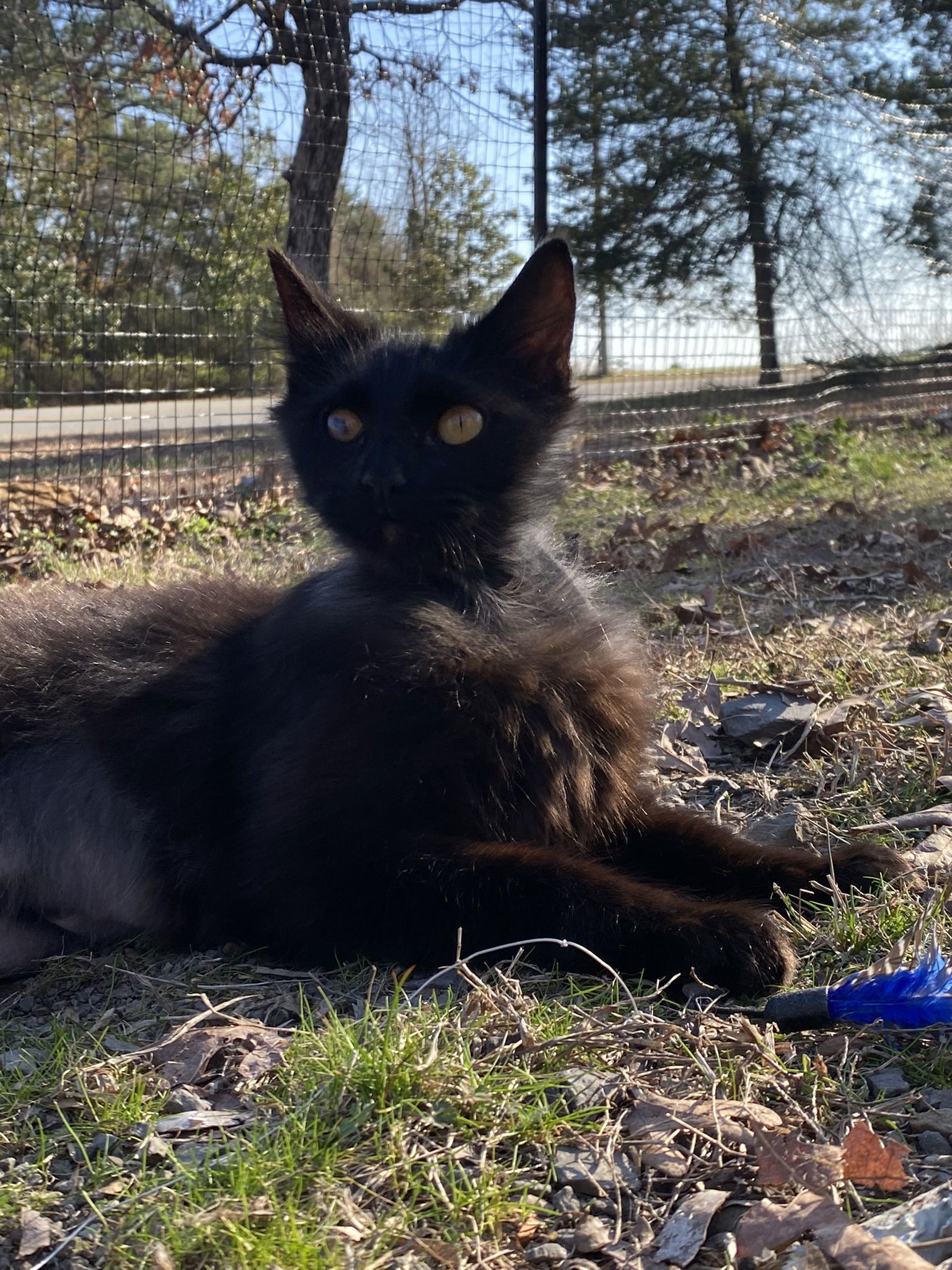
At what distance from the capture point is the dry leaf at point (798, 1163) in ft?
4.69

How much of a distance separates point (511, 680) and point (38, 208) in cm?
627

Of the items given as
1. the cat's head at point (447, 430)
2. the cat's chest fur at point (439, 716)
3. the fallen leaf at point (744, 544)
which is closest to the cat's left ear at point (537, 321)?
the cat's head at point (447, 430)

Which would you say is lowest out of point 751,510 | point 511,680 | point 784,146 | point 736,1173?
point 736,1173

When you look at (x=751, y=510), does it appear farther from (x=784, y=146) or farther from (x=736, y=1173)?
(x=736, y=1173)

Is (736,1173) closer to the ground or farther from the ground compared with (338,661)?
closer to the ground

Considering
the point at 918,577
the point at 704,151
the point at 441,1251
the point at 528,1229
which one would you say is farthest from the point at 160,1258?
the point at 704,151

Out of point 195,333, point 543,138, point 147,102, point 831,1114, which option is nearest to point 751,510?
point 543,138

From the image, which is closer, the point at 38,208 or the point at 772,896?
the point at 772,896

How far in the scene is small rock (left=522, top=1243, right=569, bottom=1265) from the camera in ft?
4.48

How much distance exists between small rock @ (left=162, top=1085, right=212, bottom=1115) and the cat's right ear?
2.02 meters

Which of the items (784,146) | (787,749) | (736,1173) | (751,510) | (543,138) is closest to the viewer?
(736,1173)

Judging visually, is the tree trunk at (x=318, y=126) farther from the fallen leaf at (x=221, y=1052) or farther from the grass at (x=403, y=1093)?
the fallen leaf at (x=221, y=1052)

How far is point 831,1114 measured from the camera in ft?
5.33

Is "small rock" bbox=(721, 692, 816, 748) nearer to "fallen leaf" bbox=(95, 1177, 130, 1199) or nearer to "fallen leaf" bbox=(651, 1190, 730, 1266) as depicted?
"fallen leaf" bbox=(651, 1190, 730, 1266)
